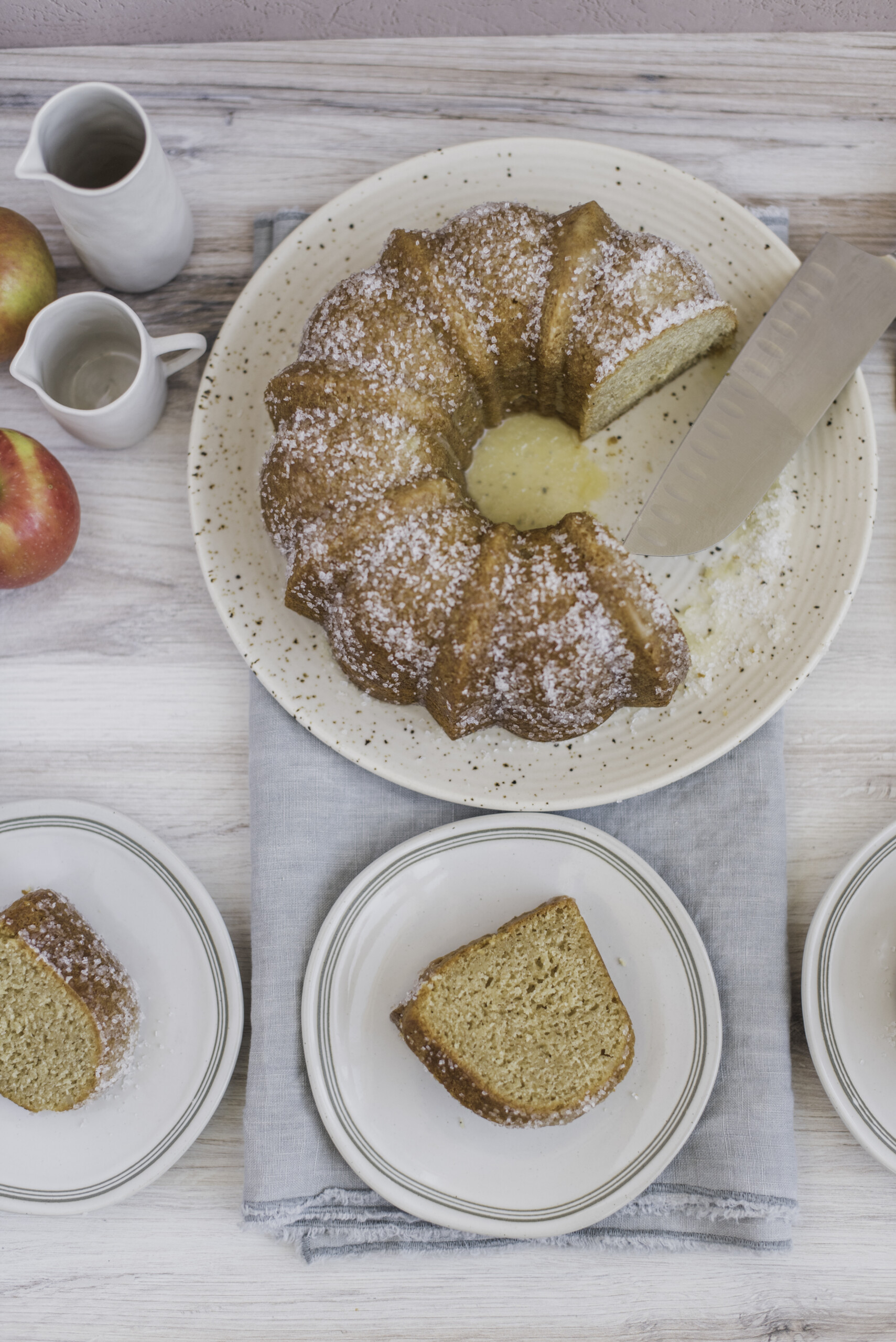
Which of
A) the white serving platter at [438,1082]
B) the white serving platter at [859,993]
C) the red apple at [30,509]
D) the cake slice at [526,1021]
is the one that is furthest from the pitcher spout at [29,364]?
the white serving platter at [859,993]

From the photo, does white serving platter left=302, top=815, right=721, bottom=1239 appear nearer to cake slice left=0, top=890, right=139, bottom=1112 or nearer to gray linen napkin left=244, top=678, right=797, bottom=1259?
gray linen napkin left=244, top=678, right=797, bottom=1259

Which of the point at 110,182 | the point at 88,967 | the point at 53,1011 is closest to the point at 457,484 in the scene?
the point at 110,182

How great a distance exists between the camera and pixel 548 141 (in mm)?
2115

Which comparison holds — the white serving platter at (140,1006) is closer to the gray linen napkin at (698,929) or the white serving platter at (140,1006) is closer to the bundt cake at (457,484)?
the gray linen napkin at (698,929)

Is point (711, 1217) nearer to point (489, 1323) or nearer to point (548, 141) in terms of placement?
point (489, 1323)

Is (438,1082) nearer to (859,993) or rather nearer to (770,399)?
(859,993)

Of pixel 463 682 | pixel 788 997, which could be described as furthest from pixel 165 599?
pixel 788 997

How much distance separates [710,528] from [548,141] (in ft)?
3.01

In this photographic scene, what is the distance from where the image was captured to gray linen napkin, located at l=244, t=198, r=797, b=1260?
6.67 ft

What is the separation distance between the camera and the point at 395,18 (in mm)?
2221

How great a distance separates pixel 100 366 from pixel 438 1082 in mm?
1724

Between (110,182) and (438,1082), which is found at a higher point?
(110,182)

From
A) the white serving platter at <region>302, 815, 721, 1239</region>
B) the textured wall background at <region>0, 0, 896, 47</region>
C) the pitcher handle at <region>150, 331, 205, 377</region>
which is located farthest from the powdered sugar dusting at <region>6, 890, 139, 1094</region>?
the textured wall background at <region>0, 0, 896, 47</region>

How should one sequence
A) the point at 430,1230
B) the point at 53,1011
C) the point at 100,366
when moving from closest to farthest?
the point at 53,1011, the point at 430,1230, the point at 100,366
